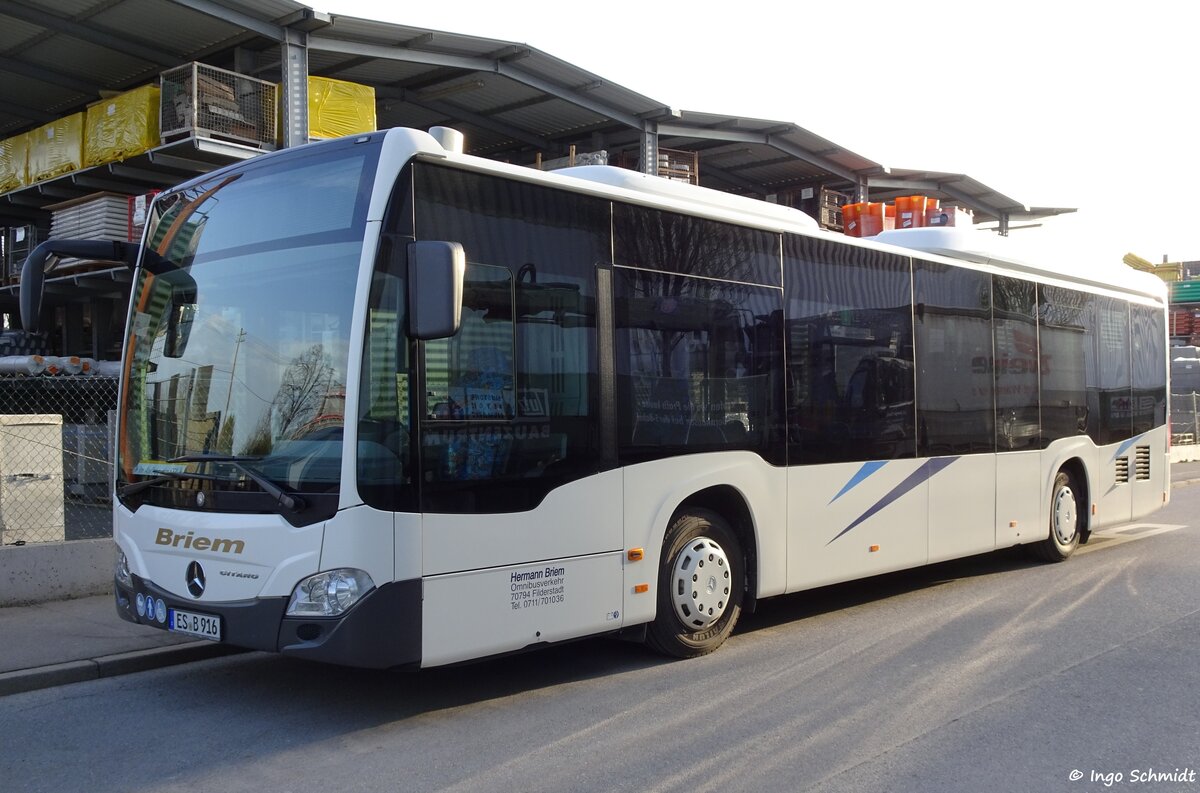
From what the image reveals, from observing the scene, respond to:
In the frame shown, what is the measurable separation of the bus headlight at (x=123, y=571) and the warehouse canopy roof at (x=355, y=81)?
936cm

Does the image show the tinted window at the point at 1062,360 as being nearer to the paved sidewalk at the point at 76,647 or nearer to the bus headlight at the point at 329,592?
the bus headlight at the point at 329,592

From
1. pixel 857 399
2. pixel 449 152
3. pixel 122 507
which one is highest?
pixel 449 152

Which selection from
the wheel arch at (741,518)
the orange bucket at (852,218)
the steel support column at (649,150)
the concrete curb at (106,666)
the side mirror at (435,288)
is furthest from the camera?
the orange bucket at (852,218)

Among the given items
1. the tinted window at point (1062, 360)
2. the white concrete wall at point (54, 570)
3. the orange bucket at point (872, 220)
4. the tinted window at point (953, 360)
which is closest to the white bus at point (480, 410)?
the tinted window at point (953, 360)

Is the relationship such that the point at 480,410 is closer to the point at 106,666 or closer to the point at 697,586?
the point at 697,586

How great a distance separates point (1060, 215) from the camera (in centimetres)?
2894

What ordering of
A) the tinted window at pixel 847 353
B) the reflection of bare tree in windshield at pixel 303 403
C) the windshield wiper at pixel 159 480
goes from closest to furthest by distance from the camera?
the reflection of bare tree in windshield at pixel 303 403
the windshield wiper at pixel 159 480
the tinted window at pixel 847 353

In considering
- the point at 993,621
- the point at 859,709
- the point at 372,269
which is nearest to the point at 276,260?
the point at 372,269

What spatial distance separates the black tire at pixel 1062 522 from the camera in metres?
11.1

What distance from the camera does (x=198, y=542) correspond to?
5645 millimetres

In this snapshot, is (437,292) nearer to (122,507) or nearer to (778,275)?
(122,507)

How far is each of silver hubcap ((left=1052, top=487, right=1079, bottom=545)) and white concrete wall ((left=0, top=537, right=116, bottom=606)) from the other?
29.6 feet

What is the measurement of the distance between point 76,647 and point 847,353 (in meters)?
5.90

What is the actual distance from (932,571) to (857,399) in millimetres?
3610
